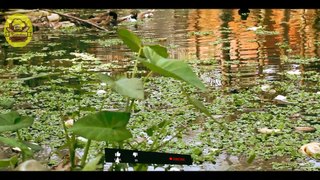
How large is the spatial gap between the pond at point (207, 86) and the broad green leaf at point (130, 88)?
0.49 feet

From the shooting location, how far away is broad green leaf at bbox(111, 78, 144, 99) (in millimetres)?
652

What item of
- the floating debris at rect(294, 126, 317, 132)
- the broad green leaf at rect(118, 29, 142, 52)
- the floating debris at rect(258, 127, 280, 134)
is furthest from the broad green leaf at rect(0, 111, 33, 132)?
the floating debris at rect(294, 126, 317, 132)

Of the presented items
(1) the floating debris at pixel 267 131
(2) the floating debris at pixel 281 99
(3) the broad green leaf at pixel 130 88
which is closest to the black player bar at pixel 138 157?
(3) the broad green leaf at pixel 130 88

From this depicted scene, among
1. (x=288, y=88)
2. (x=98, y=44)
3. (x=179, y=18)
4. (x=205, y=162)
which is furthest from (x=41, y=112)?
(x=179, y=18)

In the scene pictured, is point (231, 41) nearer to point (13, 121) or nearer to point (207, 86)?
point (207, 86)

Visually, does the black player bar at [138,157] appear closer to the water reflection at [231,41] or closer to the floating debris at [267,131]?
the floating debris at [267,131]

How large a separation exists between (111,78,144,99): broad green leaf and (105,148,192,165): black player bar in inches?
2.7

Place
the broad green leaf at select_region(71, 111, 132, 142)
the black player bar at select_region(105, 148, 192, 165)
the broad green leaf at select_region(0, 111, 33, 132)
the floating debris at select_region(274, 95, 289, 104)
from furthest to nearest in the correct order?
the floating debris at select_region(274, 95, 289, 104) < the broad green leaf at select_region(0, 111, 33, 132) < the broad green leaf at select_region(71, 111, 132, 142) < the black player bar at select_region(105, 148, 192, 165)

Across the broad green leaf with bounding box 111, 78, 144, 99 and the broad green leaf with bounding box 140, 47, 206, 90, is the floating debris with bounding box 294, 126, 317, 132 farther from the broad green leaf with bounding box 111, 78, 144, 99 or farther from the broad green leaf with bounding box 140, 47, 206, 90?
the broad green leaf with bounding box 111, 78, 144, 99

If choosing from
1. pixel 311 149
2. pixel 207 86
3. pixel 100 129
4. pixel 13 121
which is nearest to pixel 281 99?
pixel 207 86

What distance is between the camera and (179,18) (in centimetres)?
546

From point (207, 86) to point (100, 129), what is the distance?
1.84 m

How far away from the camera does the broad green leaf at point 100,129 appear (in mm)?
747
